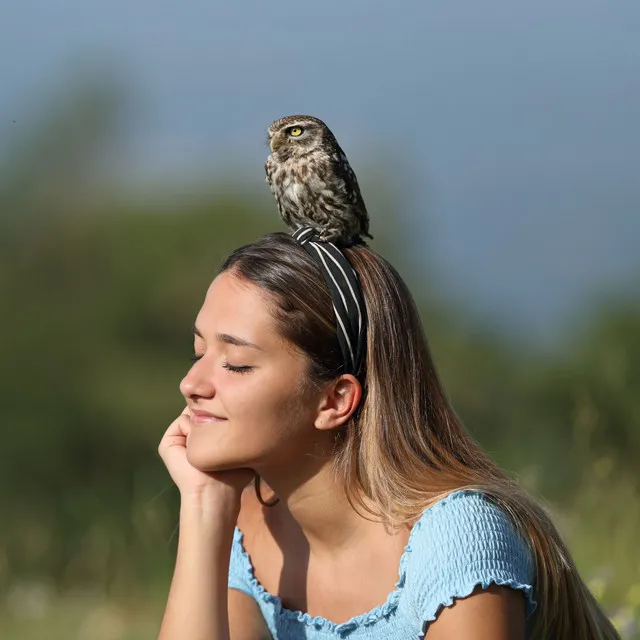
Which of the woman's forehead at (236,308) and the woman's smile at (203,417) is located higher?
the woman's forehead at (236,308)

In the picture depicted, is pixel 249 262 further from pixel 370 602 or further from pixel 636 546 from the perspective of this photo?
pixel 636 546

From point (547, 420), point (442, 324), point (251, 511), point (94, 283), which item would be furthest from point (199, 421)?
point (94, 283)

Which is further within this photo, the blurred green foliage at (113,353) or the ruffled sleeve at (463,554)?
the blurred green foliage at (113,353)

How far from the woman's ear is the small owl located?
1.37 feet

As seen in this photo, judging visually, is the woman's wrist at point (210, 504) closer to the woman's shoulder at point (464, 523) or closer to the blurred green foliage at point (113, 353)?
the woman's shoulder at point (464, 523)

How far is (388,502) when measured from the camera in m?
2.30

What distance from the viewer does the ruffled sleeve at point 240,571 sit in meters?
2.66

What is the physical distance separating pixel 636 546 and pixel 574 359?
432 cm

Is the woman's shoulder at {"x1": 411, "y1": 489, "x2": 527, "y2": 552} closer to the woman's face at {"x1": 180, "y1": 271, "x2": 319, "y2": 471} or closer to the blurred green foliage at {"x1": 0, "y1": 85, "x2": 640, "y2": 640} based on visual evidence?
the woman's face at {"x1": 180, "y1": 271, "x2": 319, "y2": 471}

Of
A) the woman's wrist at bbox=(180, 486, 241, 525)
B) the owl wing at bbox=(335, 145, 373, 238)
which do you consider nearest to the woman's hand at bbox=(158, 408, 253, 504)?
the woman's wrist at bbox=(180, 486, 241, 525)

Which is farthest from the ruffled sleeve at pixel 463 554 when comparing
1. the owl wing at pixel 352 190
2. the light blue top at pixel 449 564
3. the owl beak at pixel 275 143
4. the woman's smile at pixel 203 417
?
the owl beak at pixel 275 143

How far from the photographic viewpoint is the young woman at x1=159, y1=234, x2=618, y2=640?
2.25 metres

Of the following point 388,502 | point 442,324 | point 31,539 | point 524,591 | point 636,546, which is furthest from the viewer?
point 442,324

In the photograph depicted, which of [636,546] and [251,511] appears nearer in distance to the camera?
[251,511]
